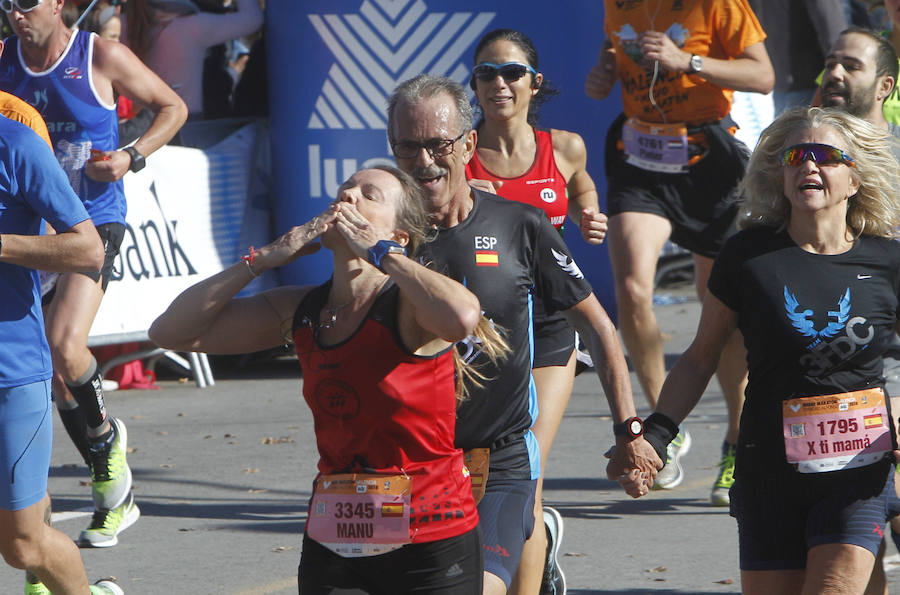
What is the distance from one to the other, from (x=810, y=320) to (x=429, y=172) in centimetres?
106

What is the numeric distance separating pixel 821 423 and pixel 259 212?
7438 mm

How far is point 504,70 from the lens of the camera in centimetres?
537

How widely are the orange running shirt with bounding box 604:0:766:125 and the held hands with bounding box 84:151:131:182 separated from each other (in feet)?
7.66

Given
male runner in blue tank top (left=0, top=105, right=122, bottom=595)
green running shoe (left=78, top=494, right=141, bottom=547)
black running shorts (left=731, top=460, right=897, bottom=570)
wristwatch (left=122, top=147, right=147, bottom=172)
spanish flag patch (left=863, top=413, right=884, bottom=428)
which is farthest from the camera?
wristwatch (left=122, top=147, right=147, bottom=172)

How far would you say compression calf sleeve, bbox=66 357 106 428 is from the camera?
19.8ft

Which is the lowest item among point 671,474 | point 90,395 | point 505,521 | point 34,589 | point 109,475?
point 671,474

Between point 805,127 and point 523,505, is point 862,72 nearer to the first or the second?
point 805,127

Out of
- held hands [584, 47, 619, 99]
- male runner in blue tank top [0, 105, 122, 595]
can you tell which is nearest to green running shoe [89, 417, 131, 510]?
male runner in blue tank top [0, 105, 122, 595]

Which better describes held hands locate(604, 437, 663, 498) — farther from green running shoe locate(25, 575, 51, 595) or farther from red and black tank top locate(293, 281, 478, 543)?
green running shoe locate(25, 575, 51, 595)

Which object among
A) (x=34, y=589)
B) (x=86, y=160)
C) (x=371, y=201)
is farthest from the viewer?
(x=86, y=160)

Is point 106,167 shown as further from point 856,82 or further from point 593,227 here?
point 856,82

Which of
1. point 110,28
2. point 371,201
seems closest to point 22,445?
point 371,201

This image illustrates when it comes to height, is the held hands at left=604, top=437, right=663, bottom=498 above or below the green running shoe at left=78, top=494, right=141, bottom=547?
above

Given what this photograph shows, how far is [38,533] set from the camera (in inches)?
168
